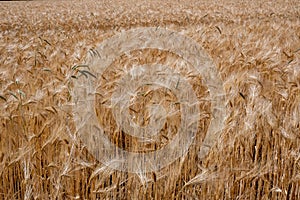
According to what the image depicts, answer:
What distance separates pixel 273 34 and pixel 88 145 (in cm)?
486

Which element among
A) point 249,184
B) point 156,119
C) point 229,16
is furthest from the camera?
point 229,16

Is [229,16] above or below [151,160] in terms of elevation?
above

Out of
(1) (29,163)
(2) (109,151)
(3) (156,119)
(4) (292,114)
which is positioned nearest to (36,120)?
(1) (29,163)

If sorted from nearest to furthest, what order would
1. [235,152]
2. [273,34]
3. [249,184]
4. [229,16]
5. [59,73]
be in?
[249,184], [235,152], [59,73], [273,34], [229,16]

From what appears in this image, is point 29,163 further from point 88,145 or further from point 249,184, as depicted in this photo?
point 249,184

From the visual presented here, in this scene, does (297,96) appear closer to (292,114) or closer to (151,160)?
(292,114)

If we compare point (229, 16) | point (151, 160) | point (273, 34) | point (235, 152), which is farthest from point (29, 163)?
point (229, 16)

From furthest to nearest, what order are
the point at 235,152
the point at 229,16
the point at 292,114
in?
the point at 229,16
the point at 292,114
the point at 235,152

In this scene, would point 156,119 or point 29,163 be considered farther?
point 156,119

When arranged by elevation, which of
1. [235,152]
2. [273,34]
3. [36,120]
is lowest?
→ [235,152]

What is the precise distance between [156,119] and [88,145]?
43 centimetres

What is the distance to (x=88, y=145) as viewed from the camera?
1865 mm

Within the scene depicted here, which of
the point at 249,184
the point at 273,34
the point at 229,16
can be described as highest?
the point at 229,16

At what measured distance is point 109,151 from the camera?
74.8 inches
